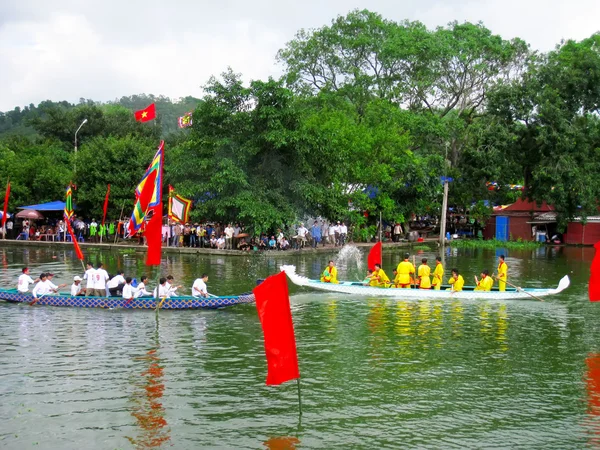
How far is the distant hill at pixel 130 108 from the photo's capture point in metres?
97.7

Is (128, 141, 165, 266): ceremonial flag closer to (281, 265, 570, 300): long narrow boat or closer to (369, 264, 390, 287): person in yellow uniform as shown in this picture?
(281, 265, 570, 300): long narrow boat

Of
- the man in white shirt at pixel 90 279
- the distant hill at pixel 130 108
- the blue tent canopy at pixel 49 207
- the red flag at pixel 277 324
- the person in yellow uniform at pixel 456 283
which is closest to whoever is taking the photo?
the red flag at pixel 277 324

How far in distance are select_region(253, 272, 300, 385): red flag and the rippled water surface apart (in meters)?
1.18

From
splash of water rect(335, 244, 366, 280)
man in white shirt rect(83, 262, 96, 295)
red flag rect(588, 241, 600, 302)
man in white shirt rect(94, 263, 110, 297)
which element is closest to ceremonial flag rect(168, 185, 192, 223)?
splash of water rect(335, 244, 366, 280)

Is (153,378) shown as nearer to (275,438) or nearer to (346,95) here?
(275,438)

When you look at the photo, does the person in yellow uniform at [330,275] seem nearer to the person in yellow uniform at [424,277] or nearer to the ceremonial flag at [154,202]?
the person in yellow uniform at [424,277]

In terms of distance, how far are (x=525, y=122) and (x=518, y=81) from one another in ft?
10.2

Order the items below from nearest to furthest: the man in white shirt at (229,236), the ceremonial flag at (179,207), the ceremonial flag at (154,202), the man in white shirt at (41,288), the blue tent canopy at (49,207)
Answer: the ceremonial flag at (154,202) < the man in white shirt at (41,288) < the ceremonial flag at (179,207) < the man in white shirt at (229,236) < the blue tent canopy at (49,207)

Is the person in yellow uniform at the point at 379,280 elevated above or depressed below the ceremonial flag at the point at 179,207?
below

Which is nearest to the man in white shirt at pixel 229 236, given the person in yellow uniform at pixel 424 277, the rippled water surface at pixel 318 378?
the rippled water surface at pixel 318 378

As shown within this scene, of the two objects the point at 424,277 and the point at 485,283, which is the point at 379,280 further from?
the point at 485,283

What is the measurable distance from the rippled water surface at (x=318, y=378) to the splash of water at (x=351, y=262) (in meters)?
8.26

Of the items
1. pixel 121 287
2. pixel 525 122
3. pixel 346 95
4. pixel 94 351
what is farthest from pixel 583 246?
pixel 94 351

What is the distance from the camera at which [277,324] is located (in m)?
11.4
